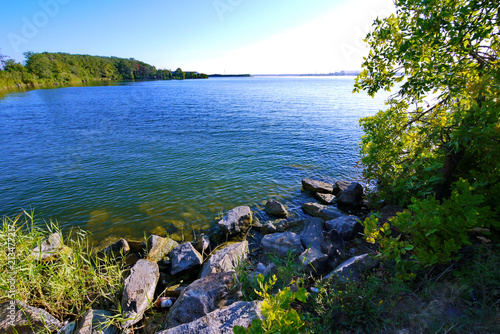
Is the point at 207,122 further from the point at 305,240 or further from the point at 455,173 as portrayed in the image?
the point at 455,173

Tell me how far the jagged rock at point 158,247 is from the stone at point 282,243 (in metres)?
3.74

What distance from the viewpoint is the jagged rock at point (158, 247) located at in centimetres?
823

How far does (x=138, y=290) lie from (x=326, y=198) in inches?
385

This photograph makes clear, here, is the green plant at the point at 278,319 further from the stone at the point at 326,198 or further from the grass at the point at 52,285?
the stone at the point at 326,198

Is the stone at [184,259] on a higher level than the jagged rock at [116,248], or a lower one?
higher

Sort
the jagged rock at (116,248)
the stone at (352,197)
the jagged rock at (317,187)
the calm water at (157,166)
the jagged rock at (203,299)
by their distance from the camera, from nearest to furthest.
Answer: the jagged rock at (203,299)
the jagged rock at (116,248)
the calm water at (157,166)
the stone at (352,197)
the jagged rock at (317,187)

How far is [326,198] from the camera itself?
1250 cm

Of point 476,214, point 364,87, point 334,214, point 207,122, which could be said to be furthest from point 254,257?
point 207,122

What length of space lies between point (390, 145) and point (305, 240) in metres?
4.71

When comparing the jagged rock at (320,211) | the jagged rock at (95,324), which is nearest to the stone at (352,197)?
the jagged rock at (320,211)

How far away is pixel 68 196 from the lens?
12.6m

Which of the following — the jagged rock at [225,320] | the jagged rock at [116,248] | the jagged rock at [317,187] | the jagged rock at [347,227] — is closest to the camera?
the jagged rock at [225,320]

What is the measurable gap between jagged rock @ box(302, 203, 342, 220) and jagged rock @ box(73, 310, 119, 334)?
28.9 ft

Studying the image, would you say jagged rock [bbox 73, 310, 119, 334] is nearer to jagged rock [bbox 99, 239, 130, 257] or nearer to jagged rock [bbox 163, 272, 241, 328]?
jagged rock [bbox 163, 272, 241, 328]
